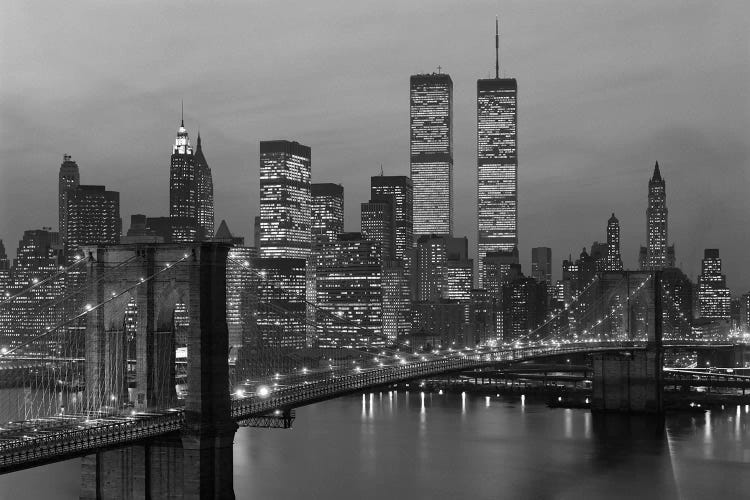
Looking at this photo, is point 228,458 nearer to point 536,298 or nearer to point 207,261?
point 207,261

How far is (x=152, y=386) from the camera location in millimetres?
33344

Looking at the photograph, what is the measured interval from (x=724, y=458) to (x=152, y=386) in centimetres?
2697

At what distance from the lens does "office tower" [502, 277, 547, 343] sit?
151 m

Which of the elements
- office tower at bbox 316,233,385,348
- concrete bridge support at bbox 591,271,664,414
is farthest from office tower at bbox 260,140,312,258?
concrete bridge support at bbox 591,271,664,414

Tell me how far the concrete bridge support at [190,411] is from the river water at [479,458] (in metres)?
6.56

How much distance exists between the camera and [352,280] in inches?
5605

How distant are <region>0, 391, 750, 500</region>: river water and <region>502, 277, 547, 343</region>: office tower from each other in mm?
83076

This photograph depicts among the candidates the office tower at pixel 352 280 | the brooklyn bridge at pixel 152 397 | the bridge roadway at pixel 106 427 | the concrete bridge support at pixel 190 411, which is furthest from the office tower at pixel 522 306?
the concrete bridge support at pixel 190 411

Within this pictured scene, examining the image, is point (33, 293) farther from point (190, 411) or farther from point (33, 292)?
point (190, 411)

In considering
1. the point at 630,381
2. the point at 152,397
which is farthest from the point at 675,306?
the point at 152,397

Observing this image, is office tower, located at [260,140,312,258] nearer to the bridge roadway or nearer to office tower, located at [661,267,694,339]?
office tower, located at [661,267,694,339]

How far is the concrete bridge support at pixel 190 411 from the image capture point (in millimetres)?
30844

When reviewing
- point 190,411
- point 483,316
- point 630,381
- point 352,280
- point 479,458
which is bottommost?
point 479,458

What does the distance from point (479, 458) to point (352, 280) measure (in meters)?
95.1
